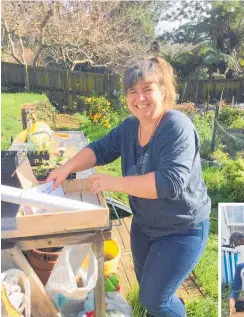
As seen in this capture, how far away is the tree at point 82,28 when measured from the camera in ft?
33.7

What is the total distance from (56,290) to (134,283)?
89 centimetres

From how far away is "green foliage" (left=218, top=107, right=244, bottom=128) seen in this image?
8.13 metres

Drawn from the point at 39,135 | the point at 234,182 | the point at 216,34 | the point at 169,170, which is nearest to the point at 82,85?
the point at 216,34

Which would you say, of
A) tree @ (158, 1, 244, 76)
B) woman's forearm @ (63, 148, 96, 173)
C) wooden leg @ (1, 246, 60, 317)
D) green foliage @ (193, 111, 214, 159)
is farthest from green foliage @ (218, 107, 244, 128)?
wooden leg @ (1, 246, 60, 317)

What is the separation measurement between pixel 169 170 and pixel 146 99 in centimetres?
30

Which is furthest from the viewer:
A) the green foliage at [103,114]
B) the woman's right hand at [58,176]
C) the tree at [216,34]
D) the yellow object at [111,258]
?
the tree at [216,34]

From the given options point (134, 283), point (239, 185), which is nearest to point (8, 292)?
point (134, 283)

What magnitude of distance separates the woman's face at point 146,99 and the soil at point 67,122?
6.75 metres

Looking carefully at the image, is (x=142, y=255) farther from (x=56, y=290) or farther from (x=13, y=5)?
(x=13, y=5)

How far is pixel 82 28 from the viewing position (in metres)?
10.7

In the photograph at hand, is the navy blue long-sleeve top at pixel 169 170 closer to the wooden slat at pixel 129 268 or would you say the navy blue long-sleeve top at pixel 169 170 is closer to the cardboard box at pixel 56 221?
the cardboard box at pixel 56 221

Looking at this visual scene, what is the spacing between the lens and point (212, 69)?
14156 millimetres

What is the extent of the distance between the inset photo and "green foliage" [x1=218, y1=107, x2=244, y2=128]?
6.04 metres

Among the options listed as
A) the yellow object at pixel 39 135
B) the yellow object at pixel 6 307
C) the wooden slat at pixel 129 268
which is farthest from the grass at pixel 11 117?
the yellow object at pixel 6 307
